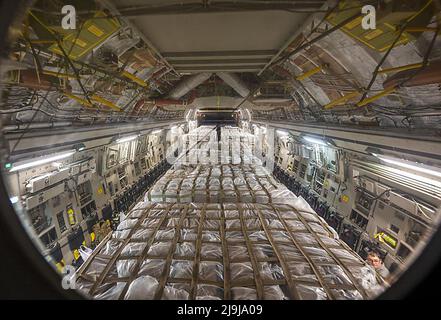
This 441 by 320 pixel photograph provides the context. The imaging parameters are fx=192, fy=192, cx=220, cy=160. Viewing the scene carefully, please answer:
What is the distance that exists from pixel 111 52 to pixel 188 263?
196 inches

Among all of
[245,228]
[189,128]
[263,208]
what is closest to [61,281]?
[245,228]

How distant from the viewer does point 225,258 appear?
304cm

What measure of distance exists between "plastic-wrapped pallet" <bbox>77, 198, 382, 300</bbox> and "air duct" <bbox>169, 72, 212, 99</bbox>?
5050 millimetres

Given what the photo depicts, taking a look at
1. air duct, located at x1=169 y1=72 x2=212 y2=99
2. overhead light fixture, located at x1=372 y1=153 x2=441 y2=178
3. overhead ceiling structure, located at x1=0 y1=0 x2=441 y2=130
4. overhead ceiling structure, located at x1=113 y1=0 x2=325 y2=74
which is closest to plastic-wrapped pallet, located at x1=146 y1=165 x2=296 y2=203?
overhead light fixture, located at x1=372 y1=153 x2=441 y2=178

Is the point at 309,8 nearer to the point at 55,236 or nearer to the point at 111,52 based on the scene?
the point at 111,52

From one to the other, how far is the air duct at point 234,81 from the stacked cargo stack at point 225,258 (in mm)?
4201

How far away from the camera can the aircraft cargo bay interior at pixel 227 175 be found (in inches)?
93.0

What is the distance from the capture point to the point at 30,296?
4.25 feet

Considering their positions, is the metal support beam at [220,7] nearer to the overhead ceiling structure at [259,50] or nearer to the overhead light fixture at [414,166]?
the overhead ceiling structure at [259,50]

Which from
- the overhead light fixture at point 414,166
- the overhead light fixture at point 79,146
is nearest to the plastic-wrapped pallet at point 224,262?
the overhead light fixture at point 414,166

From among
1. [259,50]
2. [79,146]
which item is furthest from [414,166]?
[79,146]

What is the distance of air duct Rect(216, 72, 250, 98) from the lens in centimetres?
636

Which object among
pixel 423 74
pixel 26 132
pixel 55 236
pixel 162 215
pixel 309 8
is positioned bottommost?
pixel 55 236
